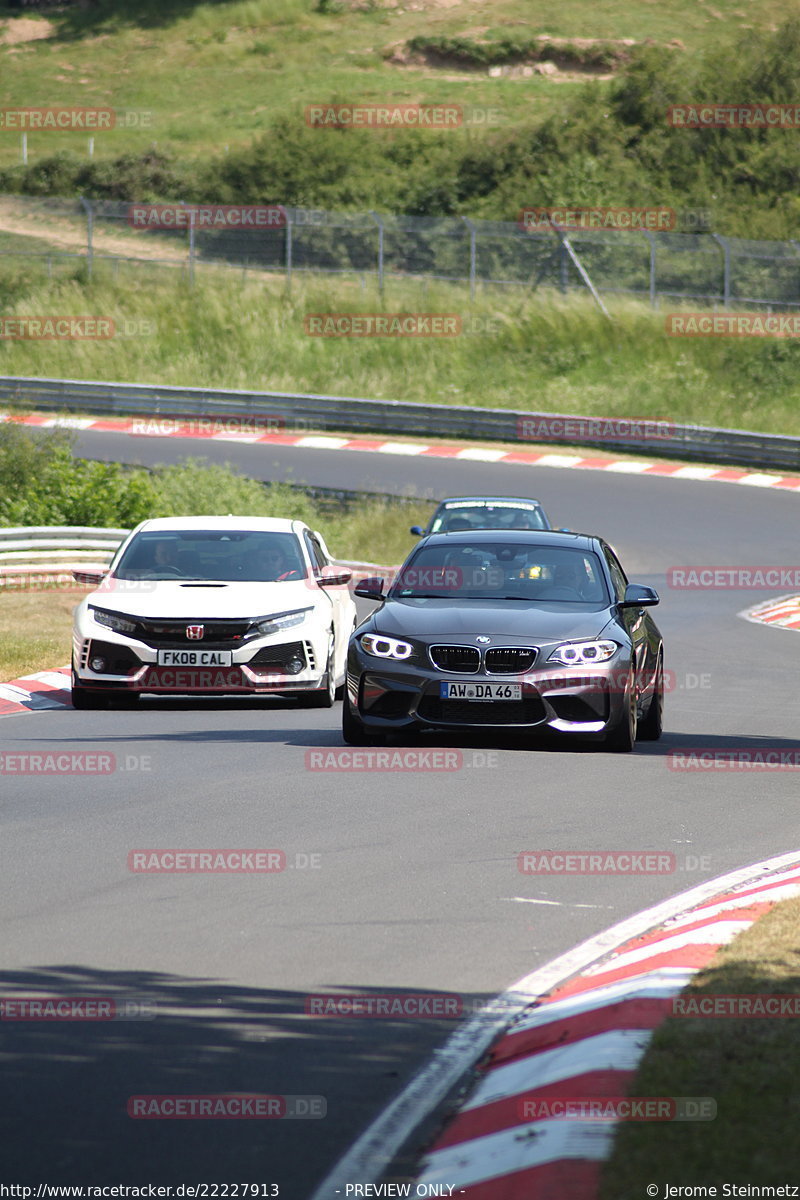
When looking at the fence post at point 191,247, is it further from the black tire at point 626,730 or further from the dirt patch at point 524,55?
the black tire at point 626,730

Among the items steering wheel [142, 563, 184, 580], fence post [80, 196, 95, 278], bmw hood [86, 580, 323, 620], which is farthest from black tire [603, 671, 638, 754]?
fence post [80, 196, 95, 278]

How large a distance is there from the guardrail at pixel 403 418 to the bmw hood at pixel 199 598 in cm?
2252

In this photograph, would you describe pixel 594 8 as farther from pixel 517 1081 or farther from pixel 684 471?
pixel 517 1081

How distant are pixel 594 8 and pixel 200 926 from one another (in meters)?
Answer: 85.6

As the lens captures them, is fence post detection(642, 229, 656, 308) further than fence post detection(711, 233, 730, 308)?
Yes

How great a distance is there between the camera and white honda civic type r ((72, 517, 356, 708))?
13.8 metres

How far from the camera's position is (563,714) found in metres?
11.6

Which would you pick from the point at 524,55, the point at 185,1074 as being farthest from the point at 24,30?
the point at 185,1074

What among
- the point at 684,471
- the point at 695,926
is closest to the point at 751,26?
the point at 684,471

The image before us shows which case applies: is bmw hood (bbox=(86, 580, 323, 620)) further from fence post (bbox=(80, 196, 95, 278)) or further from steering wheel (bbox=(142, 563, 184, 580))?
fence post (bbox=(80, 196, 95, 278))

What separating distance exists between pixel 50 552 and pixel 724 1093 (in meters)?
19.4

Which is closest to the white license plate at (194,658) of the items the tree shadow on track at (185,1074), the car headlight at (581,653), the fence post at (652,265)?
the car headlight at (581,653)

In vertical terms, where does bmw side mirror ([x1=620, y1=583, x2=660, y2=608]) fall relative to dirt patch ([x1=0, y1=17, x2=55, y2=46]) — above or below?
above

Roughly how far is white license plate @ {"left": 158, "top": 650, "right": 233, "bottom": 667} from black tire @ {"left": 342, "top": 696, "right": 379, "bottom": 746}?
218 centimetres
